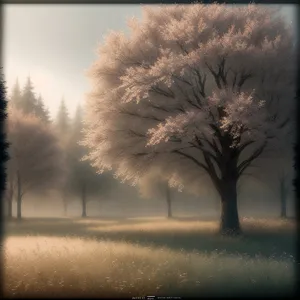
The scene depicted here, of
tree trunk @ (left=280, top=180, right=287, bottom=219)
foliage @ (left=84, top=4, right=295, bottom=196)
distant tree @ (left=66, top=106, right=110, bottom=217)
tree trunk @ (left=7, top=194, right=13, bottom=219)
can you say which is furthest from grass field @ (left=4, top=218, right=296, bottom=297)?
distant tree @ (left=66, top=106, right=110, bottom=217)

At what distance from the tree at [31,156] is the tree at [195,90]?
12454 millimetres

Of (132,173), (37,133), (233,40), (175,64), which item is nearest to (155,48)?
(175,64)

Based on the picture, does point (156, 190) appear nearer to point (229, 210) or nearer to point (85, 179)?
point (85, 179)

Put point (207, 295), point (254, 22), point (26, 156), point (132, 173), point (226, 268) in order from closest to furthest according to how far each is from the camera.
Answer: point (207, 295) → point (226, 268) → point (254, 22) → point (132, 173) → point (26, 156)

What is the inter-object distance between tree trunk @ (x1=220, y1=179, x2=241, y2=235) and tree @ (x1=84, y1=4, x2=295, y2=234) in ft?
0.16

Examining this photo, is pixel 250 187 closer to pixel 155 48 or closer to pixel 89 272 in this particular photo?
pixel 155 48

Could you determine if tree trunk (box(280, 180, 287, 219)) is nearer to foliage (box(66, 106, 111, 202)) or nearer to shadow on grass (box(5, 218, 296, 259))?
shadow on grass (box(5, 218, 296, 259))

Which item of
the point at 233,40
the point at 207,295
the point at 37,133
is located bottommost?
the point at 207,295

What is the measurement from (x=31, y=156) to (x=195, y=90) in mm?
17594

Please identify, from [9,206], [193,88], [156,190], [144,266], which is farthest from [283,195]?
[9,206]

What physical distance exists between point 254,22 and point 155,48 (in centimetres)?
459

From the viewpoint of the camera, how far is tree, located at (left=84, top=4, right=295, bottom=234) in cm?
1401

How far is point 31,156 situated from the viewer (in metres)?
27.9

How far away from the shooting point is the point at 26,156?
27.4 metres
